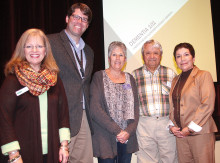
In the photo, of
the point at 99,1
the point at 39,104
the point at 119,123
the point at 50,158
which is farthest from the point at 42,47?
the point at 99,1

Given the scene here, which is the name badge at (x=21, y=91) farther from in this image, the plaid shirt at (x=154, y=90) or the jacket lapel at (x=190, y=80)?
the jacket lapel at (x=190, y=80)

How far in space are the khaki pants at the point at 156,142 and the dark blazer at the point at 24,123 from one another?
124 cm

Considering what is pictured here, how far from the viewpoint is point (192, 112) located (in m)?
2.31

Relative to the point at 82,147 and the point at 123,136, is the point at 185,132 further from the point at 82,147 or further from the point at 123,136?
the point at 82,147

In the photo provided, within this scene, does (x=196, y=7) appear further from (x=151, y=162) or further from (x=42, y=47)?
(x=42, y=47)

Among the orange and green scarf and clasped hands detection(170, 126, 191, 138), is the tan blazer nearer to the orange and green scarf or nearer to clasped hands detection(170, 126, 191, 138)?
clasped hands detection(170, 126, 191, 138)

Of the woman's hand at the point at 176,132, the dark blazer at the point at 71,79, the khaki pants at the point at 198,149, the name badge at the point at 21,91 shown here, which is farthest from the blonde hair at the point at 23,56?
the khaki pants at the point at 198,149

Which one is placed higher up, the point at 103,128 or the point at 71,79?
the point at 71,79

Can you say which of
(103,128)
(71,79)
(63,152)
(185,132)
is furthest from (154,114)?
(63,152)

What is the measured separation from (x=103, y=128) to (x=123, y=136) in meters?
0.24

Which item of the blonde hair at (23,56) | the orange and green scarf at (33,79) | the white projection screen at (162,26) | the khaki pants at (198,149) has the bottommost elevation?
the khaki pants at (198,149)

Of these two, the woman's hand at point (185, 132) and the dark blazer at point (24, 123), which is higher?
the dark blazer at point (24, 123)

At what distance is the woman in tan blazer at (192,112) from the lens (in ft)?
7.27

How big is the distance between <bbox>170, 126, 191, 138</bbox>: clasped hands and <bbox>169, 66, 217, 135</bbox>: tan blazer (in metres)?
0.07
